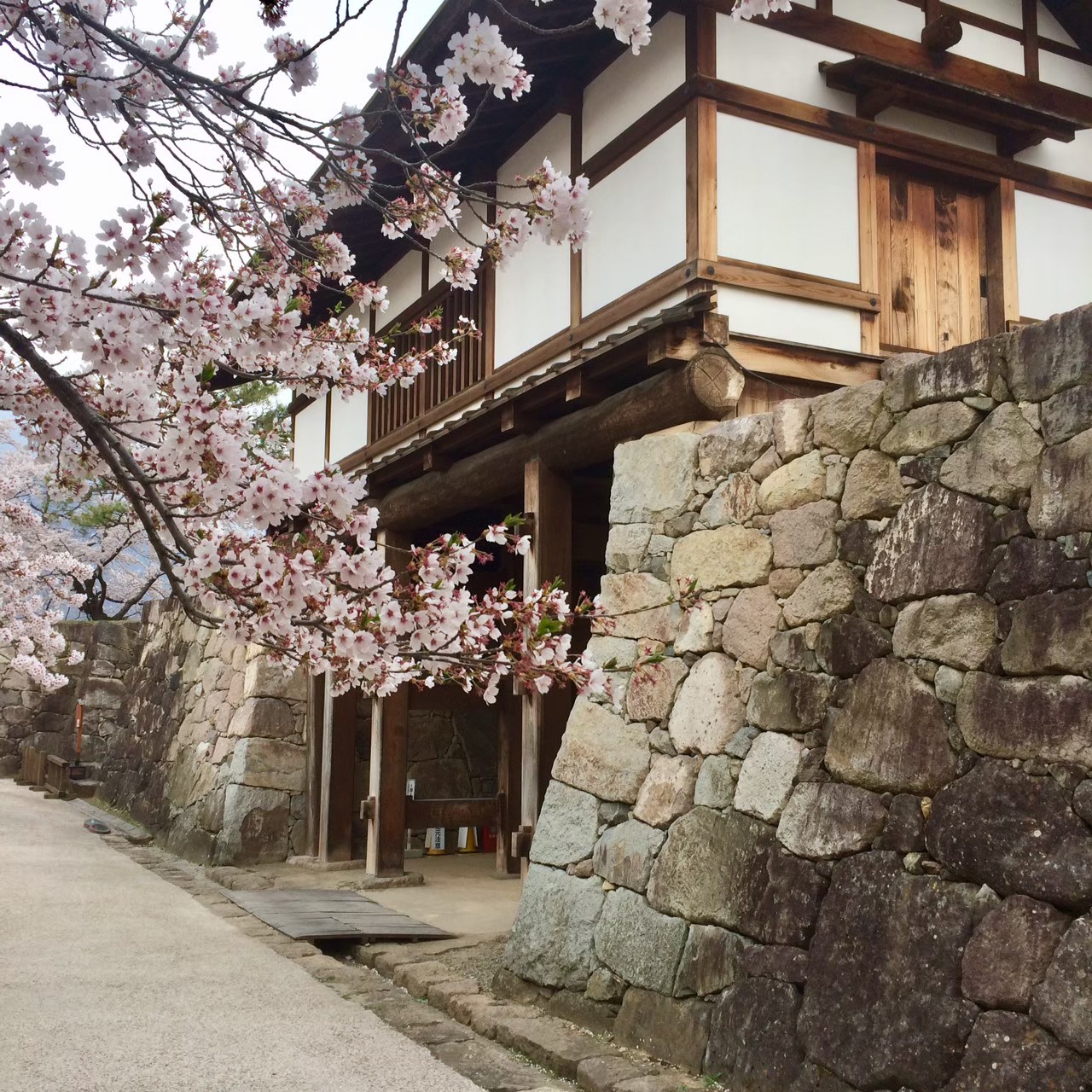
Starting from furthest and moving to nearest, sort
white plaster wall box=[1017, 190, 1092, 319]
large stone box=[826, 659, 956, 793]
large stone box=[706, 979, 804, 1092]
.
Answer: white plaster wall box=[1017, 190, 1092, 319] < large stone box=[706, 979, 804, 1092] < large stone box=[826, 659, 956, 793]

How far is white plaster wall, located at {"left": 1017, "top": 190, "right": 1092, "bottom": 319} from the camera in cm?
810

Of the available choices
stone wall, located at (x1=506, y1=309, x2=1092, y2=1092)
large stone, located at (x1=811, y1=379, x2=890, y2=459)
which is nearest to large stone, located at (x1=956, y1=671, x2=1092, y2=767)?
stone wall, located at (x1=506, y1=309, x2=1092, y2=1092)

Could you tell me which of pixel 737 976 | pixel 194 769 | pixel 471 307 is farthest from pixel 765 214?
pixel 194 769

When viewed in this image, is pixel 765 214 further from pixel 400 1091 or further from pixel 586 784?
pixel 400 1091

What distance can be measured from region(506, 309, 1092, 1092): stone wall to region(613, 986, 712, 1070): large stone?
0.05 feet

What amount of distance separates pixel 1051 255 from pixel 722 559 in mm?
4260

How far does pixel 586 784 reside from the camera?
20.7ft

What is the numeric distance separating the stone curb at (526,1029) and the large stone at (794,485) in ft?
8.44

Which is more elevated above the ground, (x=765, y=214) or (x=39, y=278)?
(x=765, y=214)

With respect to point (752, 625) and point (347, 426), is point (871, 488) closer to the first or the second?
point (752, 625)

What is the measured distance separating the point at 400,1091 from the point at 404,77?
4.02m

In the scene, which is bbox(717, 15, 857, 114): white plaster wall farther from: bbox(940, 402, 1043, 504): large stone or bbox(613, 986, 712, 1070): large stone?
bbox(613, 986, 712, 1070): large stone

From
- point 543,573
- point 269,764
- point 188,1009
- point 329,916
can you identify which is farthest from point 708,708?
point 269,764

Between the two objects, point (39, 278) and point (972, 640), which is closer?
point (39, 278)
